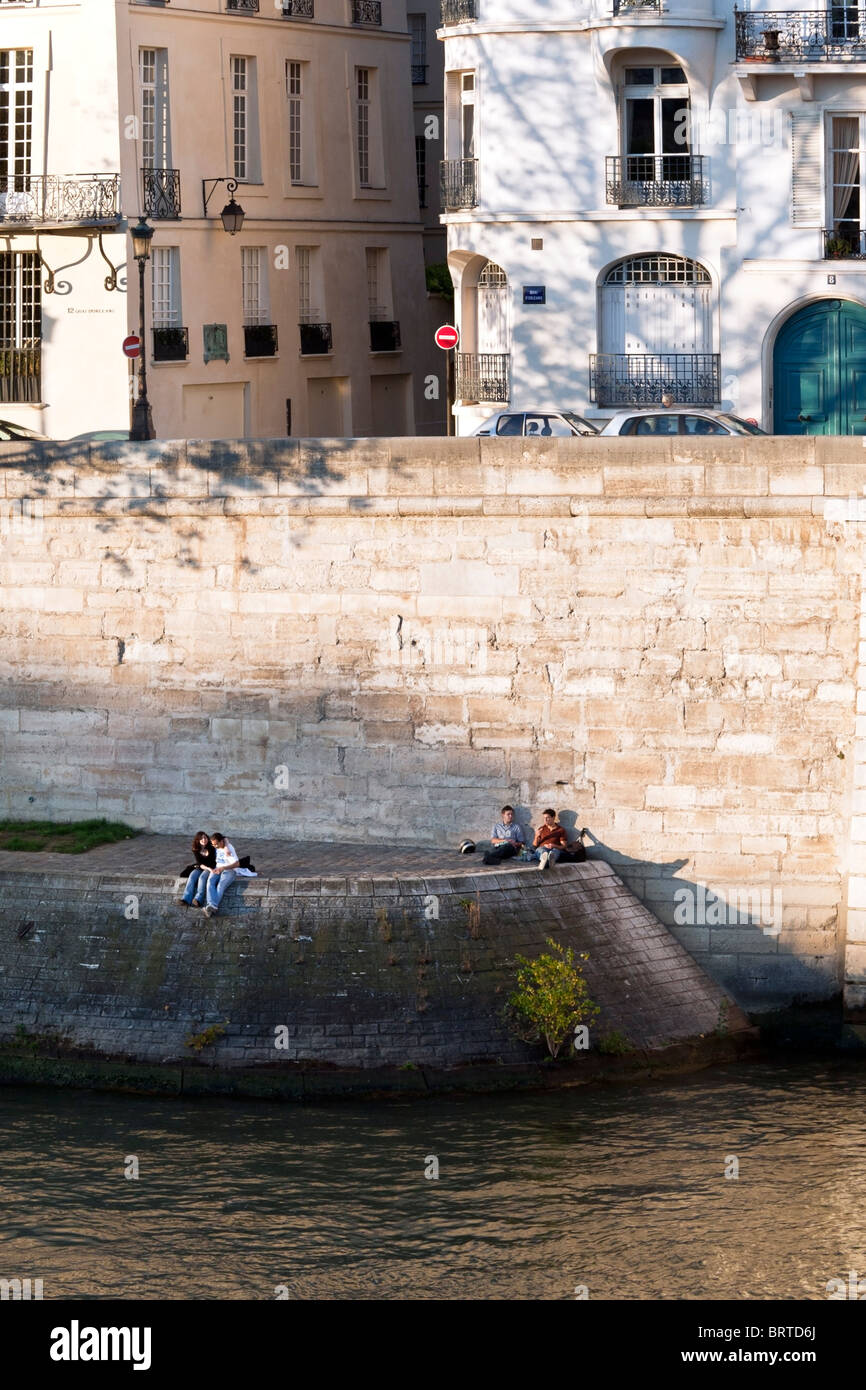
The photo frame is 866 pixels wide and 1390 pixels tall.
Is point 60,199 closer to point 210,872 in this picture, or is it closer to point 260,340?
point 260,340

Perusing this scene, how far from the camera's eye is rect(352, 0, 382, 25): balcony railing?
46.6m

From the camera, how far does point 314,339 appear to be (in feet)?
150

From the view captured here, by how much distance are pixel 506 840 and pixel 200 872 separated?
3.34 m

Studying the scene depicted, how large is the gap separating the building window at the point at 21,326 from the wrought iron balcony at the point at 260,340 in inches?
164

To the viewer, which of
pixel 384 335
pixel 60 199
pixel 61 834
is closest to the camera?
pixel 61 834

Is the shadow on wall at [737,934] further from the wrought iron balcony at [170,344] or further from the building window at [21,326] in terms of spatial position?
the building window at [21,326]

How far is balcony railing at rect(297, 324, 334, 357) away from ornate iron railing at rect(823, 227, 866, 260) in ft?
40.6

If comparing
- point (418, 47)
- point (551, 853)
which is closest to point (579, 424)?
point (551, 853)

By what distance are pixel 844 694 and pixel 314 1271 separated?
29.9 feet

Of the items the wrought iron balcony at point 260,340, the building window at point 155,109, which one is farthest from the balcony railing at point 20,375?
the wrought iron balcony at point 260,340

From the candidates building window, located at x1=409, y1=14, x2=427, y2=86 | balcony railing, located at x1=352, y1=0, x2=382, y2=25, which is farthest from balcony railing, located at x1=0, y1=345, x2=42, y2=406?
building window, located at x1=409, y1=14, x2=427, y2=86

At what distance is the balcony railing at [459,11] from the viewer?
38.2 metres

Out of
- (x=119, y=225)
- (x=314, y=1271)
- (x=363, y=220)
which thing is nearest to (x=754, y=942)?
(x=314, y=1271)

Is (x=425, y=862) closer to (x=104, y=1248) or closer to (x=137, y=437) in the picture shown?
(x=104, y=1248)
